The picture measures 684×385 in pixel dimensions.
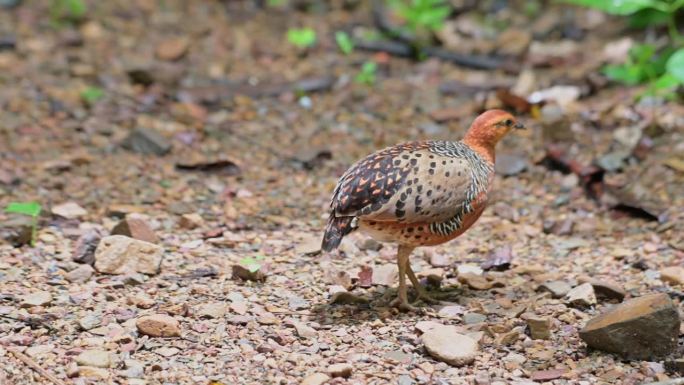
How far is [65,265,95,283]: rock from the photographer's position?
17.1ft

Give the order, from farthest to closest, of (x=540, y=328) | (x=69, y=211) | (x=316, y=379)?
(x=69, y=211), (x=540, y=328), (x=316, y=379)

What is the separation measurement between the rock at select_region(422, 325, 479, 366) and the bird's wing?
661 millimetres

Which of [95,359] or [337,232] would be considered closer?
[95,359]

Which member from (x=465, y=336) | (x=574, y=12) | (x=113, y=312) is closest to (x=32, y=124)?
(x=113, y=312)

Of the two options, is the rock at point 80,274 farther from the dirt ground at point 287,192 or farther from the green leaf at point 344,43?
the green leaf at point 344,43

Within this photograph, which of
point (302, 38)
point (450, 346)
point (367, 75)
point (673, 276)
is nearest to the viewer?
point (450, 346)

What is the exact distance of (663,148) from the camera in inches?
287

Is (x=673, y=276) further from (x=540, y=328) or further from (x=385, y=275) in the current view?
(x=385, y=275)

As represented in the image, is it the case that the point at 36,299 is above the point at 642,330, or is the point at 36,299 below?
below

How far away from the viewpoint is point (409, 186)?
495 centimetres

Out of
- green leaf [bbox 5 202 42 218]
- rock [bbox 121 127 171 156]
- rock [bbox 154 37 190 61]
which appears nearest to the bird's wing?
green leaf [bbox 5 202 42 218]

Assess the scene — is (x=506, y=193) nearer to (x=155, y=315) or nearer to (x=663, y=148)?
(x=663, y=148)

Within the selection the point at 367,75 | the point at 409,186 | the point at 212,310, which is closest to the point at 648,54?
the point at 367,75

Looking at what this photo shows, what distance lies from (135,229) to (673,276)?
3149mm
